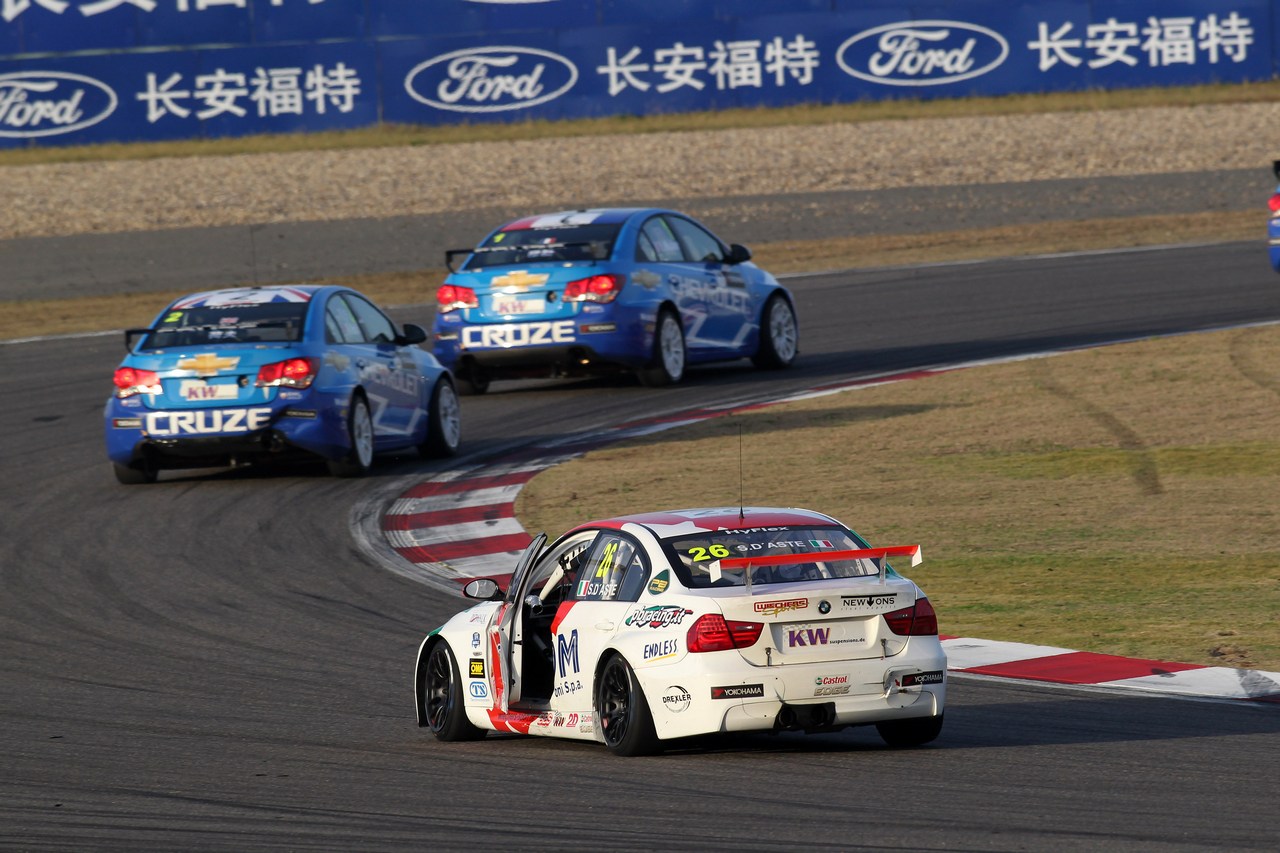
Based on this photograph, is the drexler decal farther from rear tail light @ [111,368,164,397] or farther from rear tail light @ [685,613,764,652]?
rear tail light @ [111,368,164,397]

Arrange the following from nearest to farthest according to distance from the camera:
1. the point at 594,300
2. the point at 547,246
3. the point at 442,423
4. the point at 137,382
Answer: the point at 137,382
the point at 442,423
the point at 594,300
the point at 547,246

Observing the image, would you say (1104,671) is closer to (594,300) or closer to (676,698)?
(676,698)

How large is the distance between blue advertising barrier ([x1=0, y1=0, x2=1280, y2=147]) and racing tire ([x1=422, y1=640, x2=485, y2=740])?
27878 millimetres

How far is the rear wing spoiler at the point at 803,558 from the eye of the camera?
8.08 meters

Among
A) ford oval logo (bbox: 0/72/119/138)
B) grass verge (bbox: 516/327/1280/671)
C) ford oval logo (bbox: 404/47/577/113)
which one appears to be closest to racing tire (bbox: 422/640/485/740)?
grass verge (bbox: 516/327/1280/671)

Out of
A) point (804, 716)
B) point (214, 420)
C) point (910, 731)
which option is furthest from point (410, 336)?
point (804, 716)

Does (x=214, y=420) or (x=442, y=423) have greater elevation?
(x=214, y=420)

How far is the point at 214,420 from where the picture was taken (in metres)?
15.9

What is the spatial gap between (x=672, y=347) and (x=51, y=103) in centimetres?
1970

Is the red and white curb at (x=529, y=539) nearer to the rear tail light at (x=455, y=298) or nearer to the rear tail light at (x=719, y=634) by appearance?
the rear tail light at (x=455, y=298)

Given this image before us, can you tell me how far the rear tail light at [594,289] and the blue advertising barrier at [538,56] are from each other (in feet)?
58.7

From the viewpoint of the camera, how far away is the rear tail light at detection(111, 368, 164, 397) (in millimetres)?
16016

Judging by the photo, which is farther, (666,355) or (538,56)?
(538,56)

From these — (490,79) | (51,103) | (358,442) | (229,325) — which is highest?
(51,103)
